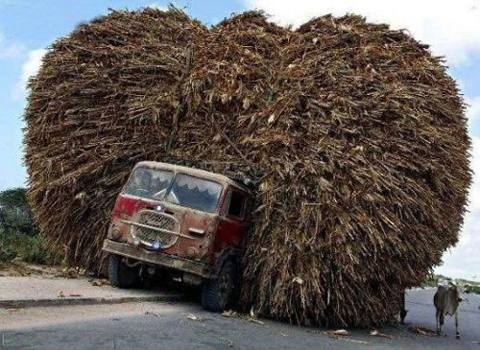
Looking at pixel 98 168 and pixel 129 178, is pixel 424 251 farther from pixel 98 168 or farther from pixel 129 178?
pixel 98 168

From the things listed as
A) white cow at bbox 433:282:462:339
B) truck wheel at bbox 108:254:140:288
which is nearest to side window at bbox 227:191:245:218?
truck wheel at bbox 108:254:140:288

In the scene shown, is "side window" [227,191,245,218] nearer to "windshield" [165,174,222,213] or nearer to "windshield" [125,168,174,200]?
"windshield" [165,174,222,213]

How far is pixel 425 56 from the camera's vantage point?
1306cm

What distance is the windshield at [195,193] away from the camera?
1095 cm

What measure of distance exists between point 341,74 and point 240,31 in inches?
104

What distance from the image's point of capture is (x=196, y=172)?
11281 mm

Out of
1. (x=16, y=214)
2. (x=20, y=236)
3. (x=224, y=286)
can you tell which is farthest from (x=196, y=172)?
(x=16, y=214)

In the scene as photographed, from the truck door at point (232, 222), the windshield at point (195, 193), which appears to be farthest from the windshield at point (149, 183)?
the truck door at point (232, 222)

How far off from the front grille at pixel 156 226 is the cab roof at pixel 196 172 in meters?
0.96

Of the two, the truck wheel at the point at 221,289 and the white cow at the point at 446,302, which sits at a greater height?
the white cow at the point at 446,302

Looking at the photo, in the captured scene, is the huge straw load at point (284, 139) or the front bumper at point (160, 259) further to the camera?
the huge straw load at point (284, 139)

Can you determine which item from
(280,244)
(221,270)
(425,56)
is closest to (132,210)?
(221,270)

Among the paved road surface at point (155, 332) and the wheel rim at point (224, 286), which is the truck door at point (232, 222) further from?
the paved road surface at point (155, 332)

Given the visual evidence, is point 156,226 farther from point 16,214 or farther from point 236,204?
point 16,214
